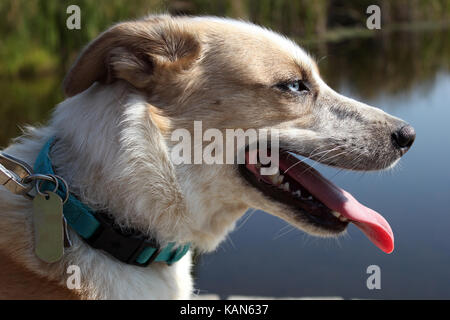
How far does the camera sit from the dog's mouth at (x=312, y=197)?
2293mm

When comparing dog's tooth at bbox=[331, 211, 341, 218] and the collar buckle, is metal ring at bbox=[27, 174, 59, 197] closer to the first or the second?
the collar buckle

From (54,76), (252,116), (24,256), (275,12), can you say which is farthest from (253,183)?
(275,12)

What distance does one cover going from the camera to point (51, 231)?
191 cm

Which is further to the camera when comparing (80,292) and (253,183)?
(253,183)

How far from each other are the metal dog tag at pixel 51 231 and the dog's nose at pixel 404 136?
1572 mm

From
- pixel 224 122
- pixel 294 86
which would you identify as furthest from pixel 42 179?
pixel 294 86

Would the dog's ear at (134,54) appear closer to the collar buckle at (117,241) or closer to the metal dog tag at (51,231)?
the metal dog tag at (51,231)

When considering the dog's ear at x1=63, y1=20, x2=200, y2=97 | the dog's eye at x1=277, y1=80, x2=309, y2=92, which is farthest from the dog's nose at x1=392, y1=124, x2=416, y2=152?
the dog's ear at x1=63, y1=20, x2=200, y2=97

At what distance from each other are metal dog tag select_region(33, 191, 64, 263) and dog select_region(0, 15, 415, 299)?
0.19ft

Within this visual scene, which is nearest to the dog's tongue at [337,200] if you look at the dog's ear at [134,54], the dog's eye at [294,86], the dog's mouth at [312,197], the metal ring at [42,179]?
the dog's mouth at [312,197]

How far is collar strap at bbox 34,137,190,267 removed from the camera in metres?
1.99
